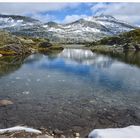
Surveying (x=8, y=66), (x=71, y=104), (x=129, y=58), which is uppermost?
(x=71, y=104)

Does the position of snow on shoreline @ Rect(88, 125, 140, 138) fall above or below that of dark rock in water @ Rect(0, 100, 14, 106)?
above

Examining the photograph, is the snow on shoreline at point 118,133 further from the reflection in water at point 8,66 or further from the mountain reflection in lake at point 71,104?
the reflection in water at point 8,66

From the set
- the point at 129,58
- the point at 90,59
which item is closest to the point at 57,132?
the point at 90,59

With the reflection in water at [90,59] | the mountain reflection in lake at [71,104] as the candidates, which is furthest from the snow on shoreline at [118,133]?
the reflection in water at [90,59]

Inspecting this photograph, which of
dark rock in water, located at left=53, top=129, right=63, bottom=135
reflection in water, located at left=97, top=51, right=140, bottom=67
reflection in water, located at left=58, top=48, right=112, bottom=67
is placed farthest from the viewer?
reflection in water, located at left=97, top=51, right=140, bottom=67

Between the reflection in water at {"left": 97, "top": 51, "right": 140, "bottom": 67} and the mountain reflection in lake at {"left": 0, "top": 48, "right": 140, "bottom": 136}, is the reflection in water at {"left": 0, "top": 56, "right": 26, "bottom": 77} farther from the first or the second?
the reflection in water at {"left": 97, "top": 51, "right": 140, "bottom": 67}

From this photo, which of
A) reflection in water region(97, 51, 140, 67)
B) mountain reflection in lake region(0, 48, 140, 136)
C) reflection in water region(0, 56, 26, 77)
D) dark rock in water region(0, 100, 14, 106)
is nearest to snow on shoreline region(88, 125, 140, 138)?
mountain reflection in lake region(0, 48, 140, 136)

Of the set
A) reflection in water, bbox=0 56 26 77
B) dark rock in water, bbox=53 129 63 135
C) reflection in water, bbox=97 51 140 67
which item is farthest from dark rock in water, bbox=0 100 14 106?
reflection in water, bbox=97 51 140 67

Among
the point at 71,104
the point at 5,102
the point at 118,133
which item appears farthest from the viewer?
the point at 5,102

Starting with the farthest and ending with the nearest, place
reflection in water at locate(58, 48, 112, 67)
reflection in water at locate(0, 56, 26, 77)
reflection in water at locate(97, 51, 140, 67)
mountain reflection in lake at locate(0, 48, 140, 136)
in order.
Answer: reflection in water at locate(97, 51, 140, 67) < reflection in water at locate(58, 48, 112, 67) < reflection in water at locate(0, 56, 26, 77) < mountain reflection in lake at locate(0, 48, 140, 136)

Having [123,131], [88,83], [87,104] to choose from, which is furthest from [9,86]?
[123,131]

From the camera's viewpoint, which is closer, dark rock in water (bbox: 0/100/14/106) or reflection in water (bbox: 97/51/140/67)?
dark rock in water (bbox: 0/100/14/106)

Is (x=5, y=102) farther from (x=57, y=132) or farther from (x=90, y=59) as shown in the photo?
(x=90, y=59)

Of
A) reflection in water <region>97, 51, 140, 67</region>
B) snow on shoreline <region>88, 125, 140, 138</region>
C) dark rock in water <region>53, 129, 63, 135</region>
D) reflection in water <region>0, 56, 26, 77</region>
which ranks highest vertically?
snow on shoreline <region>88, 125, 140, 138</region>
